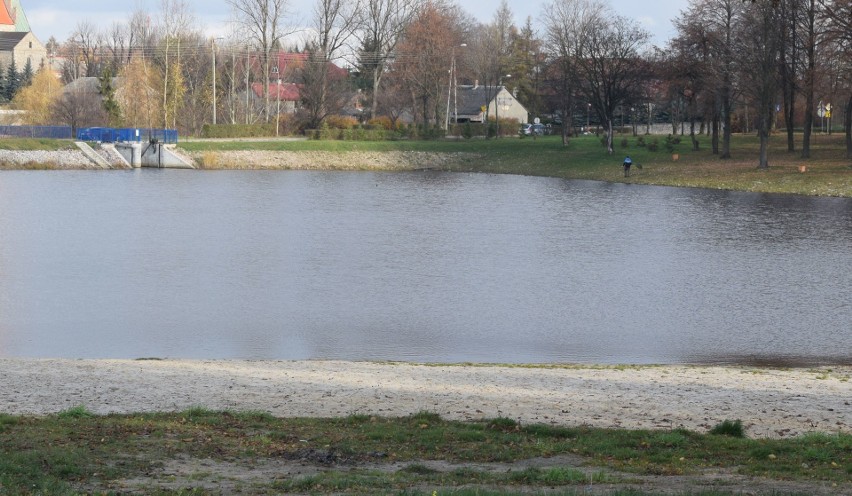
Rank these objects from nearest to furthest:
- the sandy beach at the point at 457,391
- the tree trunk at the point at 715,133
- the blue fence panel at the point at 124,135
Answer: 1. the sandy beach at the point at 457,391
2. the tree trunk at the point at 715,133
3. the blue fence panel at the point at 124,135

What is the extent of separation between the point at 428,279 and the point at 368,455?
18218 mm

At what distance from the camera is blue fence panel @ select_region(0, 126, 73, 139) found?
287 feet

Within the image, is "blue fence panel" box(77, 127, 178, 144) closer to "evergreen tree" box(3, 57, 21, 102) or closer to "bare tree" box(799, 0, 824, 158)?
"bare tree" box(799, 0, 824, 158)

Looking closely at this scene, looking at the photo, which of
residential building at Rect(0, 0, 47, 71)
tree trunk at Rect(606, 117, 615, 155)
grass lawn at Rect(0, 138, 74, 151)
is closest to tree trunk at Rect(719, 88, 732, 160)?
tree trunk at Rect(606, 117, 615, 155)

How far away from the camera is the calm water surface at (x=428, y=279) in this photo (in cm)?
2188

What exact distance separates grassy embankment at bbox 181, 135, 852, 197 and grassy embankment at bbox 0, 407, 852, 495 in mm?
48998

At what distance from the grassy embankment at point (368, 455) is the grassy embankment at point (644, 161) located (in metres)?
49.0

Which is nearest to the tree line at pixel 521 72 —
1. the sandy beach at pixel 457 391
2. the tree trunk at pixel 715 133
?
the tree trunk at pixel 715 133

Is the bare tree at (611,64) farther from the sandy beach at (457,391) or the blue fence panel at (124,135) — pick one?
the sandy beach at (457,391)

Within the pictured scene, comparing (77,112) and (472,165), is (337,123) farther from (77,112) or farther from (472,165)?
(77,112)

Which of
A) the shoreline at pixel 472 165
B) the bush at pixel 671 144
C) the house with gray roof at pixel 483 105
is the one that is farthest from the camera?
the house with gray roof at pixel 483 105

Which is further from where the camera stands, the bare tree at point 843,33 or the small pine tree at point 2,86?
the small pine tree at point 2,86

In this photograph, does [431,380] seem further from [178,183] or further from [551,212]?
[178,183]

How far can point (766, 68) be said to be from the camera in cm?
6431
